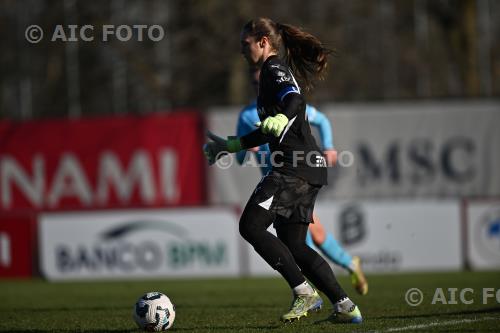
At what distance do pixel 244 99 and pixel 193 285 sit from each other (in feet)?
24.4

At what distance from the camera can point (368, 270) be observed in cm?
1471

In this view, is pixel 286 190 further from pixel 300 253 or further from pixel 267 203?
pixel 300 253

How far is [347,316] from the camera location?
6.49 meters

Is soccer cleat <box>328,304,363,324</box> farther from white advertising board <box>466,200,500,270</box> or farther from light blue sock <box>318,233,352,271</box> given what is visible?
white advertising board <box>466,200,500,270</box>

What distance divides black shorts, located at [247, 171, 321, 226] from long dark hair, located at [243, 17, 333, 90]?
0.84 metres

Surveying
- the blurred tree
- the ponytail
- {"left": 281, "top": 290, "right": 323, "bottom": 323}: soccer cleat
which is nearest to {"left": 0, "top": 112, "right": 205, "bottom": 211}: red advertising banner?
the blurred tree

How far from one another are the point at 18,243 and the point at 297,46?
987 cm

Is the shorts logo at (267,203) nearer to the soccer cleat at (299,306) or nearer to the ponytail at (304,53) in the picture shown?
the soccer cleat at (299,306)

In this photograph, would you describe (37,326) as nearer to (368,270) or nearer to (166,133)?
(368,270)

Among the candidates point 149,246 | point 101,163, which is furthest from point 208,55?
point 149,246

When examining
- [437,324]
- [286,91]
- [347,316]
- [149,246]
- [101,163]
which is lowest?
[149,246]

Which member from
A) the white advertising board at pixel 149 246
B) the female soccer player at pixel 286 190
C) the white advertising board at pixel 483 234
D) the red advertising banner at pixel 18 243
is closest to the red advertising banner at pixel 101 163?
the red advertising banner at pixel 18 243

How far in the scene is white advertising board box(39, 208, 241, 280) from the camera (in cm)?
1479

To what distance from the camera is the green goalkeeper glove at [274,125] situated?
6.03m
